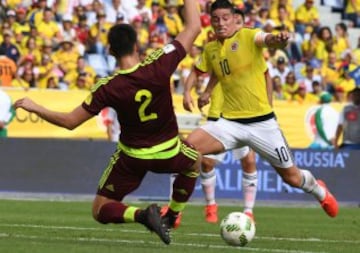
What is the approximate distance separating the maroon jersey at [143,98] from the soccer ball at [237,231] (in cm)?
121

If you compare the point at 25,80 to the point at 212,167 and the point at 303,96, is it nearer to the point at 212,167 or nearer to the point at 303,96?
the point at 303,96

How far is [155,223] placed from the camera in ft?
32.5

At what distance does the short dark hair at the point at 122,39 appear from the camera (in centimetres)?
996

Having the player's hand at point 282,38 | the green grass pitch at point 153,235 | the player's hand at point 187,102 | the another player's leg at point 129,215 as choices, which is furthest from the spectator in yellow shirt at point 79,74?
the another player's leg at point 129,215

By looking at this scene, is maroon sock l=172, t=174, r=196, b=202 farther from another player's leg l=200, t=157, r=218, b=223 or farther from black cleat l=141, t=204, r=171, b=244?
another player's leg l=200, t=157, r=218, b=223

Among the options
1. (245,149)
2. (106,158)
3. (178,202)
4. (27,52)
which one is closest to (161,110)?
(178,202)

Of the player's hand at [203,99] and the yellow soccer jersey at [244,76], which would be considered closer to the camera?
the yellow soccer jersey at [244,76]

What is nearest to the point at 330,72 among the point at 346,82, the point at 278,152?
the point at 346,82

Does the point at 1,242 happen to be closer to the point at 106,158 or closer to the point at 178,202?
the point at 178,202

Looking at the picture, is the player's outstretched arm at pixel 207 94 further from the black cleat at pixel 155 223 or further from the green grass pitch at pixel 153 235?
the black cleat at pixel 155 223

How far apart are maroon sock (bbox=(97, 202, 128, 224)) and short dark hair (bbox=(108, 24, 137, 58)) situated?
1422mm

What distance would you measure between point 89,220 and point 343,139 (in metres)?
8.66

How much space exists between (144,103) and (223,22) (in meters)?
3.30

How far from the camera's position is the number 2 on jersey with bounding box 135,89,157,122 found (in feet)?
33.2
